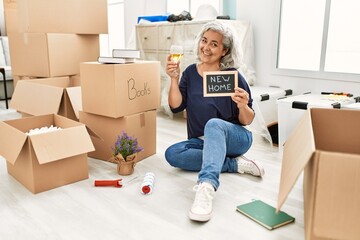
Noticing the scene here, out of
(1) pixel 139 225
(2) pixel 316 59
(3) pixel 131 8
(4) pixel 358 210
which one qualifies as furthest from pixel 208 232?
(3) pixel 131 8

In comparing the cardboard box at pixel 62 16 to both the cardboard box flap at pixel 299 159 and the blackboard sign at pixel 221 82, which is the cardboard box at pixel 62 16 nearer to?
the blackboard sign at pixel 221 82

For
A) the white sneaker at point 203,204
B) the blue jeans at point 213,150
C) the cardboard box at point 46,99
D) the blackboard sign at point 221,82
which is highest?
the blackboard sign at point 221,82

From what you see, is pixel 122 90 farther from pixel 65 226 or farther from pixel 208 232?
pixel 208 232

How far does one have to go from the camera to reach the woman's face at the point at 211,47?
6.27ft

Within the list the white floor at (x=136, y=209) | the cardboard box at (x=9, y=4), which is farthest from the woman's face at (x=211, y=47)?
the cardboard box at (x=9, y=4)

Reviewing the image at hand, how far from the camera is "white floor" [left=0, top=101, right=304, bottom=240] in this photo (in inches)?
55.0

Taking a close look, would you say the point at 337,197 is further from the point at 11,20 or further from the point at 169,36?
the point at 11,20

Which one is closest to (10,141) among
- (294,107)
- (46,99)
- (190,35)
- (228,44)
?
(46,99)

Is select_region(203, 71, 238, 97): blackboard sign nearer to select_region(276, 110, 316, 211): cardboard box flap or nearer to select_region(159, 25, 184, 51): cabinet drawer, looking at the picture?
select_region(276, 110, 316, 211): cardboard box flap

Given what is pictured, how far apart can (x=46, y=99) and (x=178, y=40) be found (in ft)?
4.51

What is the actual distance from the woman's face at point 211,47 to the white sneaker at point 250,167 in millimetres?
592

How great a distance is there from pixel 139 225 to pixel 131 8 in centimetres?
404

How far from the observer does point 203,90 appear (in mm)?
1899

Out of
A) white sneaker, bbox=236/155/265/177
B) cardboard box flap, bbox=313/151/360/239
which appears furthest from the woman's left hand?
cardboard box flap, bbox=313/151/360/239
